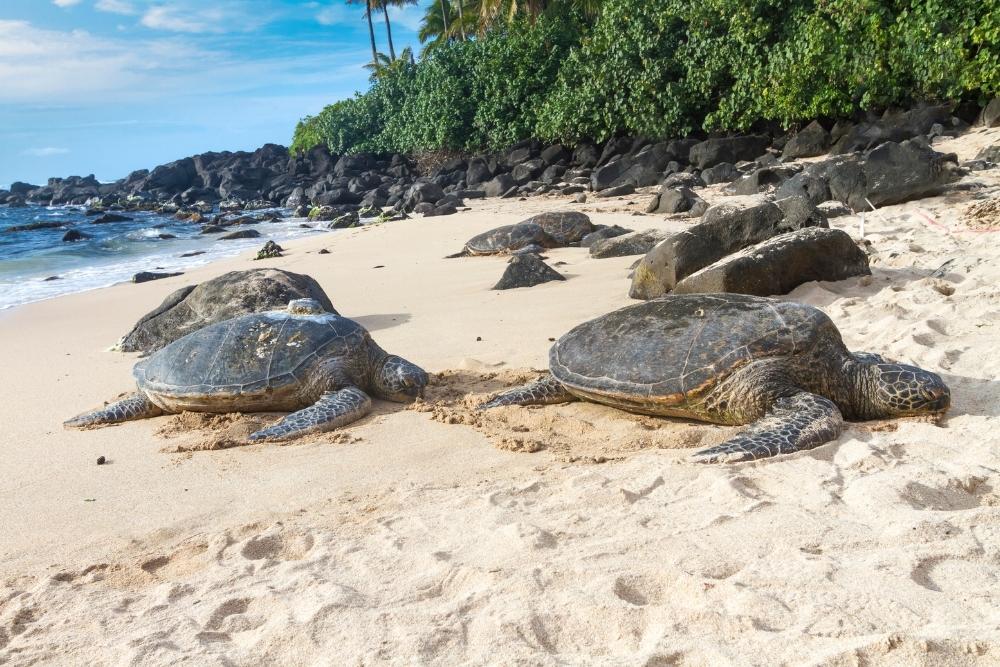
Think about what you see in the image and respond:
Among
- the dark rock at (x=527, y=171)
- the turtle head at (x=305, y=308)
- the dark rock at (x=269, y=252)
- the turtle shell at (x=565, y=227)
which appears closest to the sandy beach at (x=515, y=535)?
the turtle head at (x=305, y=308)

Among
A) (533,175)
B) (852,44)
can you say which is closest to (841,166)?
(852,44)

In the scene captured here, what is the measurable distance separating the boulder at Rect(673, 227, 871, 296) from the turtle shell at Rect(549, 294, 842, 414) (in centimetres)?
180

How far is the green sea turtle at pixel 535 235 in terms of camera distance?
11375mm

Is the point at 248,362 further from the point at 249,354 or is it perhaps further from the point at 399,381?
the point at 399,381

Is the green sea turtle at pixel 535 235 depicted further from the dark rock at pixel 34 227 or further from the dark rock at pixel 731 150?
the dark rock at pixel 34 227

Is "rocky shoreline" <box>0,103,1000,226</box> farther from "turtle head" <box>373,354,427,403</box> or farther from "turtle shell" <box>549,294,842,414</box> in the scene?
"turtle head" <box>373,354,427,403</box>

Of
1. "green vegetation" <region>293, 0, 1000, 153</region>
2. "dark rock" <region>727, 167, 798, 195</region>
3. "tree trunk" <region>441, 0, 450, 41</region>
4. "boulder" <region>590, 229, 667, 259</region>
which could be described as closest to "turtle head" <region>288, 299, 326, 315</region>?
"boulder" <region>590, 229, 667, 259</region>

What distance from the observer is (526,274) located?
8445 millimetres

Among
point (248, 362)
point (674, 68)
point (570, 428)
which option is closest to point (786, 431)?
point (570, 428)

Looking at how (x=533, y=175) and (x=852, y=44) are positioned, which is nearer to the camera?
(x=852, y=44)

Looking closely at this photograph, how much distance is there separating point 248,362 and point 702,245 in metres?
4.17

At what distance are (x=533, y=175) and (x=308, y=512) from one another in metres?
22.7

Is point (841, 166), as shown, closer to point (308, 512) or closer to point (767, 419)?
point (767, 419)

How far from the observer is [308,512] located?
3.43 m
